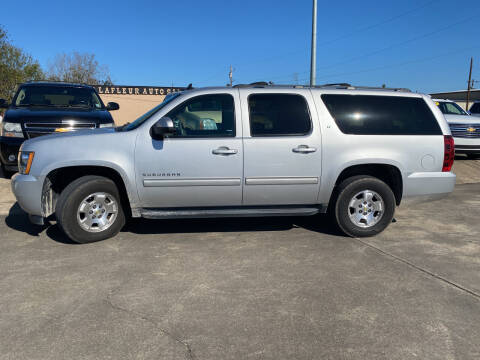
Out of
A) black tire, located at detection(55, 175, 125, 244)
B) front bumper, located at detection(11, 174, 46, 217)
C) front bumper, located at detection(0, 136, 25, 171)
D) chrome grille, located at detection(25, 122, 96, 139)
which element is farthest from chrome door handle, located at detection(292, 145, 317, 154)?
front bumper, located at detection(0, 136, 25, 171)

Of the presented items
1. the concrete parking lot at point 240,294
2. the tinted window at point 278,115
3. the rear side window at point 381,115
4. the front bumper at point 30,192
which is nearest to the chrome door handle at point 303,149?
the tinted window at point 278,115

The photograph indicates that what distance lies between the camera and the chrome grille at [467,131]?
→ 37.3 feet

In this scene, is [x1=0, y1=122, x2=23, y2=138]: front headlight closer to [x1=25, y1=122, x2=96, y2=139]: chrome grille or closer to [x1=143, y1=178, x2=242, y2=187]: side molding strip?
[x1=25, y1=122, x2=96, y2=139]: chrome grille

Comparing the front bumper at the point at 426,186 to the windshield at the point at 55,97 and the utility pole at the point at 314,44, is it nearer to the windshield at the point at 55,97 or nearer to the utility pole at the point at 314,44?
the windshield at the point at 55,97

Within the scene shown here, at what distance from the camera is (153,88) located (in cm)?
5147

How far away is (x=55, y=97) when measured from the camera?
25.5 ft

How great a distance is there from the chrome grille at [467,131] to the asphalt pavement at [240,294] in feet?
24.3

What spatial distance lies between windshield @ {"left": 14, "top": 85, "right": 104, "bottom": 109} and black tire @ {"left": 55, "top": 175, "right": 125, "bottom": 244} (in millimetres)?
3865

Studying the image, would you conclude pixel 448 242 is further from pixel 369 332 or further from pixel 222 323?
pixel 222 323

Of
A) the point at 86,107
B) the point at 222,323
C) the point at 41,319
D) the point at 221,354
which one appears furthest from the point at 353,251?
the point at 86,107

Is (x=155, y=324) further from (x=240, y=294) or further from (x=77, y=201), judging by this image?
(x=77, y=201)

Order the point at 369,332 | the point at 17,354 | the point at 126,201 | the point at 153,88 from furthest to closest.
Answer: the point at 153,88
the point at 126,201
the point at 369,332
the point at 17,354

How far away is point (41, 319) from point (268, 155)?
2.82 m

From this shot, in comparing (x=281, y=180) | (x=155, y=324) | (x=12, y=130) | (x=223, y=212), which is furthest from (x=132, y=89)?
(x=155, y=324)
